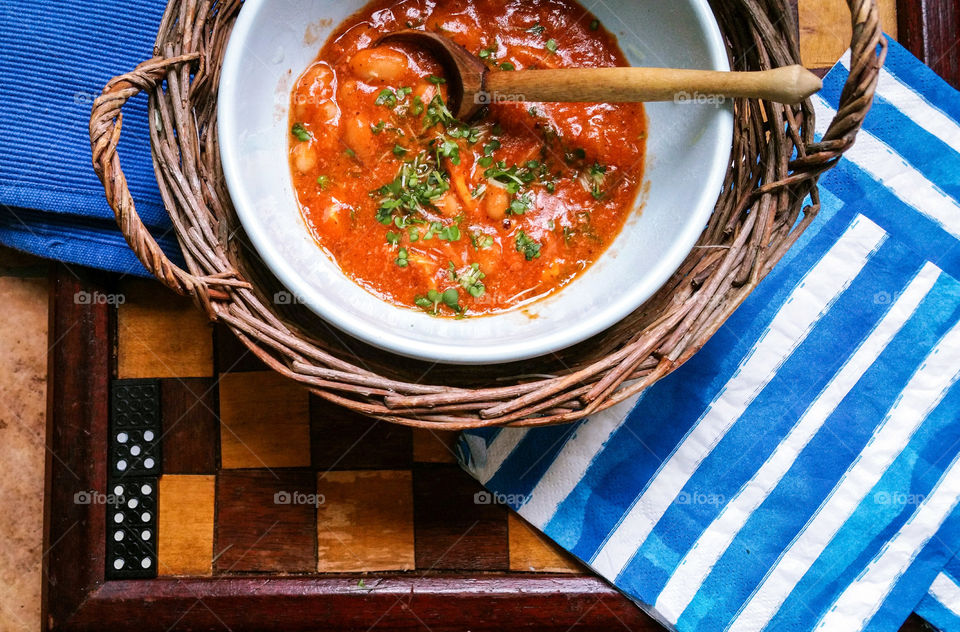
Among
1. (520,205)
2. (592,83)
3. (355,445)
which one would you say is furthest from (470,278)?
(355,445)

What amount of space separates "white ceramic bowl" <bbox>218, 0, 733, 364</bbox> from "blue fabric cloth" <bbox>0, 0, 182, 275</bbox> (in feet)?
1.22

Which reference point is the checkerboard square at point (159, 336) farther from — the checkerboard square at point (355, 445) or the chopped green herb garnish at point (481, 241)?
the chopped green herb garnish at point (481, 241)

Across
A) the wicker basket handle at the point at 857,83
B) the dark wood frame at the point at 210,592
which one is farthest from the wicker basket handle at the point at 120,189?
the wicker basket handle at the point at 857,83

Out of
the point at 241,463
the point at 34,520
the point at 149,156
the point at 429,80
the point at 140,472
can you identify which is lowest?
the point at 34,520

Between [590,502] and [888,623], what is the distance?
0.74m

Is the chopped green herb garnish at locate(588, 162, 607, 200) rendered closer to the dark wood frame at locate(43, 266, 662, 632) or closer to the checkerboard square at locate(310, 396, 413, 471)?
the checkerboard square at locate(310, 396, 413, 471)

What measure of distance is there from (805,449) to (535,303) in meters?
0.77

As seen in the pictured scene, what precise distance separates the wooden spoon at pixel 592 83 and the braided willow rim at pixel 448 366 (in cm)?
14

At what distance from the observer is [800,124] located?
5.41 ft

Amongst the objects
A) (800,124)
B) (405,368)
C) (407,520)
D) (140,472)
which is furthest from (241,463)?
(800,124)

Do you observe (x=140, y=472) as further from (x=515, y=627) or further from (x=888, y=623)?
(x=888, y=623)

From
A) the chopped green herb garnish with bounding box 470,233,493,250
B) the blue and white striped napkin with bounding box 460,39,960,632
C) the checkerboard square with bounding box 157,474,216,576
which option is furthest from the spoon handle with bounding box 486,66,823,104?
the checkerboard square with bounding box 157,474,216,576

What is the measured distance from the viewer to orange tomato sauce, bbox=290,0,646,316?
64.7 inches

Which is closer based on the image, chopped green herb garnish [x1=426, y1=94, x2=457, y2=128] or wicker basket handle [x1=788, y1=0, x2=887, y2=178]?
wicker basket handle [x1=788, y1=0, x2=887, y2=178]
